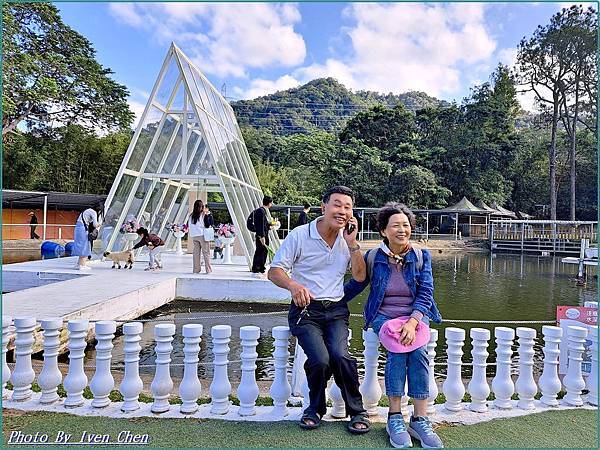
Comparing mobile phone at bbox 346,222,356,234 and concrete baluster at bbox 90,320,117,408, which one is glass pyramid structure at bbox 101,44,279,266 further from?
mobile phone at bbox 346,222,356,234

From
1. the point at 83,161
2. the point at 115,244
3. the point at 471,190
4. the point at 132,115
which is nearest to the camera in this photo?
the point at 115,244

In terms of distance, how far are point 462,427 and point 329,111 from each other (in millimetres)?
75356

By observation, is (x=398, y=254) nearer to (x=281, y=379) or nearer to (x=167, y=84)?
(x=281, y=379)

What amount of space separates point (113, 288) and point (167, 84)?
5.84 metres

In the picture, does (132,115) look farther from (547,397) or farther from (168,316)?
(547,397)

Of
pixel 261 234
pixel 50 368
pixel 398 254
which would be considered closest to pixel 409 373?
pixel 398 254

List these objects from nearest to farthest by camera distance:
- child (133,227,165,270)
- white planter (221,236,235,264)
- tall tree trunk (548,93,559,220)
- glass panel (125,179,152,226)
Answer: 1. child (133,227,165,270)
2. glass panel (125,179,152,226)
3. white planter (221,236,235,264)
4. tall tree trunk (548,93,559,220)

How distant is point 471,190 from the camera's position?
126 feet

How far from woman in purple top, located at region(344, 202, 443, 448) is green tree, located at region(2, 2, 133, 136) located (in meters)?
18.2

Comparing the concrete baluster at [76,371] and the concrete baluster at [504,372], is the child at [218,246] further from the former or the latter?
the concrete baluster at [504,372]

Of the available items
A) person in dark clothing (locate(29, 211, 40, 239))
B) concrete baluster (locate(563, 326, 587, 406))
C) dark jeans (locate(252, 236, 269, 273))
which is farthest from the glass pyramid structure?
person in dark clothing (locate(29, 211, 40, 239))

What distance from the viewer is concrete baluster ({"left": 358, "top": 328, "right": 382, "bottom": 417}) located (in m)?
3.10

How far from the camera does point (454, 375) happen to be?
3.16 metres

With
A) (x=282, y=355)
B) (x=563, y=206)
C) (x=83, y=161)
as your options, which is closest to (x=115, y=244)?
(x=282, y=355)
